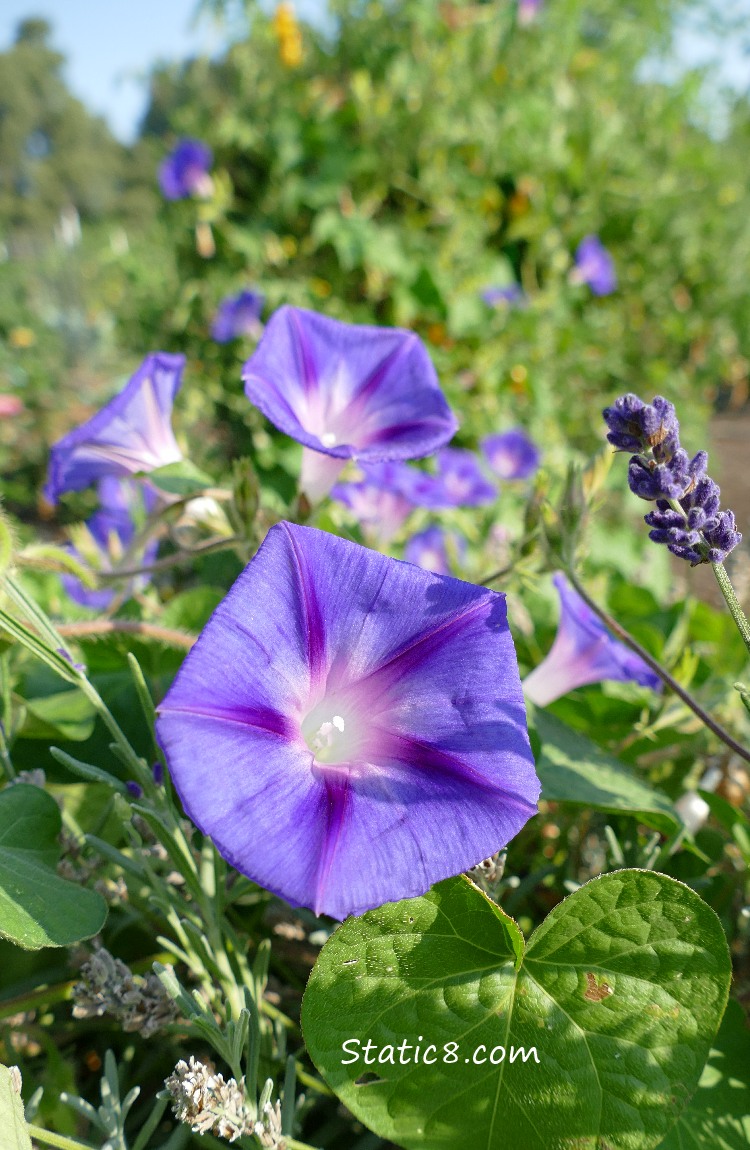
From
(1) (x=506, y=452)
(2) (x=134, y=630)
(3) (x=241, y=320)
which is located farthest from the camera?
(3) (x=241, y=320)

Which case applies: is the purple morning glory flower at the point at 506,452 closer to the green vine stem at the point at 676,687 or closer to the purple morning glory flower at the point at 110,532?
the purple morning glory flower at the point at 110,532

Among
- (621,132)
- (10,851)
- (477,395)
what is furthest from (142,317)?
(10,851)

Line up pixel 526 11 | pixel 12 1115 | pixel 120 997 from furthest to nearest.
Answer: pixel 526 11, pixel 120 997, pixel 12 1115

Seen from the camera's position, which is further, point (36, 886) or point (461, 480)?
point (461, 480)

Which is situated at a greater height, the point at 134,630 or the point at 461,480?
the point at 134,630

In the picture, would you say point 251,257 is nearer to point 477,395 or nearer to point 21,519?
point 477,395

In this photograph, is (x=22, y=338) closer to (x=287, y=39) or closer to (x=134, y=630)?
(x=287, y=39)

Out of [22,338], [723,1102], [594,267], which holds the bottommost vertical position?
[22,338]

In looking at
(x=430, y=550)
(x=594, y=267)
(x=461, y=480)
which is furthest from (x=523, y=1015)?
(x=594, y=267)

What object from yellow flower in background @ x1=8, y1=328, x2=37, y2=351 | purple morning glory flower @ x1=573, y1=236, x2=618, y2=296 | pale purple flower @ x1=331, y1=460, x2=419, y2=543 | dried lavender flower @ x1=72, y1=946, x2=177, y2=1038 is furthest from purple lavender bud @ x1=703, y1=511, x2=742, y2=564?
yellow flower in background @ x1=8, y1=328, x2=37, y2=351
